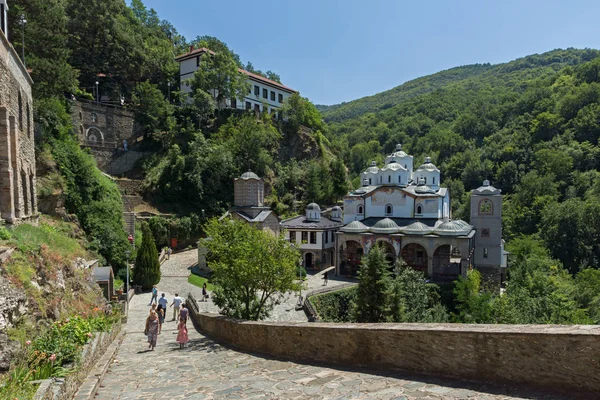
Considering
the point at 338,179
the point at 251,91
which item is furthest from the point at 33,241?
the point at 338,179

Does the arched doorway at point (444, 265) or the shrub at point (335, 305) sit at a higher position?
the arched doorway at point (444, 265)

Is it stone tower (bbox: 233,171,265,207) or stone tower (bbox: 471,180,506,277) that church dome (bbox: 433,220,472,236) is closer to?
stone tower (bbox: 471,180,506,277)

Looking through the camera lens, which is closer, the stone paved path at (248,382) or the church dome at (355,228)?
the stone paved path at (248,382)

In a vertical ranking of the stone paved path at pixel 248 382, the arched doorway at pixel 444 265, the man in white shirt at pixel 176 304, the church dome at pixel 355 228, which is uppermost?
the stone paved path at pixel 248 382

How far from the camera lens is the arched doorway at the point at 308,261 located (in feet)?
116

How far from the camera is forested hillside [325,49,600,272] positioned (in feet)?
163

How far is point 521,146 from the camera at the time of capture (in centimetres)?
7894

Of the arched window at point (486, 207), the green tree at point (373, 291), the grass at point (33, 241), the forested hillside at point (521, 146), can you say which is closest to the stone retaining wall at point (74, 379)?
the grass at point (33, 241)

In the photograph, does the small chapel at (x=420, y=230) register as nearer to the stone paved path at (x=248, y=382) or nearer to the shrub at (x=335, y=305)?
the shrub at (x=335, y=305)

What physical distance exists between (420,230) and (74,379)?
2800cm

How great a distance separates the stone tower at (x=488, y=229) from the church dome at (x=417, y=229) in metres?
6.21

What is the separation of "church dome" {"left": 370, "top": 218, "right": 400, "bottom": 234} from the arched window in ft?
27.4

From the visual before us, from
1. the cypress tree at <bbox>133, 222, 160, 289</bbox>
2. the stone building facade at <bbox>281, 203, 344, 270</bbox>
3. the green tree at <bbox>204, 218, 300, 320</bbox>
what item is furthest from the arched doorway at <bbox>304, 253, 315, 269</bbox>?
the green tree at <bbox>204, 218, 300, 320</bbox>

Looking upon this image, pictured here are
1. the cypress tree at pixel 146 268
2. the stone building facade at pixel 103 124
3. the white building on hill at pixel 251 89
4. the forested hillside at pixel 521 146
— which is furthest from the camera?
the forested hillside at pixel 521 146
